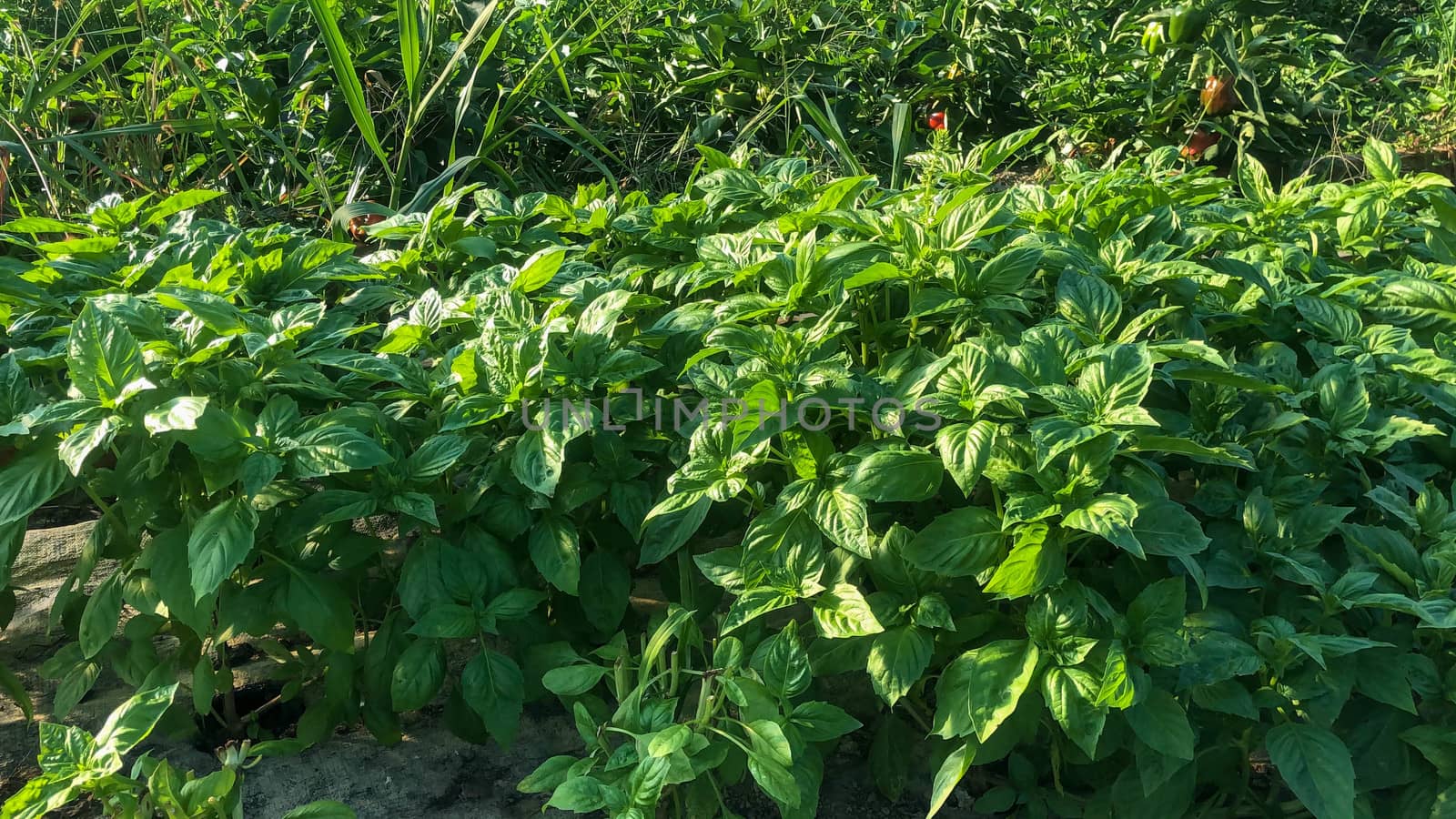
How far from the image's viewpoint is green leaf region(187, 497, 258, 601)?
1.40m

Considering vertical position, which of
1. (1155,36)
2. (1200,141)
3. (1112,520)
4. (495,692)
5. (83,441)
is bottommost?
(1200,141)

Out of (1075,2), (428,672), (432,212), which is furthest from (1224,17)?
(428,672)

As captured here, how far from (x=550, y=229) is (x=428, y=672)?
105cm

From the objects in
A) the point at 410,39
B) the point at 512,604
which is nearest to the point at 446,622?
the point at 512,604

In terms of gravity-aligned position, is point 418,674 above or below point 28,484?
below

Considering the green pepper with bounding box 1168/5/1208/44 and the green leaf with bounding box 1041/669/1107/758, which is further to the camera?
the green pepper with bounding box 1168/5/1208/44

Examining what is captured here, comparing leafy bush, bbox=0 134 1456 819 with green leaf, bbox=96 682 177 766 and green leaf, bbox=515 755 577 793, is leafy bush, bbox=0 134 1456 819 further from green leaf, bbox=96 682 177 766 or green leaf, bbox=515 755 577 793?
green leaf, bbox=96 682 177 766

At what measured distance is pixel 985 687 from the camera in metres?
1.39

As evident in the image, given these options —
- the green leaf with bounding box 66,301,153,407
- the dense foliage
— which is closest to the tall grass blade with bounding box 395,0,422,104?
the dense foliage

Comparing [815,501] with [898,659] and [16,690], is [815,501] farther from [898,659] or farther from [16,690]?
[16,690]

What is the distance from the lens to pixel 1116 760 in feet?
5.43

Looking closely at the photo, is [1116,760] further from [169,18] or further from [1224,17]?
[169,18]

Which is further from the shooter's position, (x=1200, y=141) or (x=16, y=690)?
(x=1200, y=141)

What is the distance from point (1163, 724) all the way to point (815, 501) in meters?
0.52
